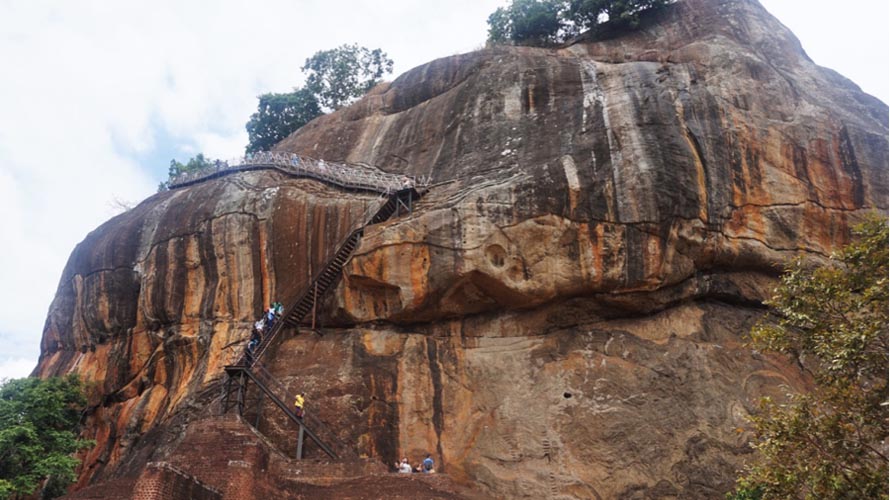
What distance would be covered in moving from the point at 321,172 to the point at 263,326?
5.86 meters

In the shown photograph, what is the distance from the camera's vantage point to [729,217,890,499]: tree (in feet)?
39.2

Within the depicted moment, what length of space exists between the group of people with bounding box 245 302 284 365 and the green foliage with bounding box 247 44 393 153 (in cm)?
1901

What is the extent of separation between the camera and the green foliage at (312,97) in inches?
1532

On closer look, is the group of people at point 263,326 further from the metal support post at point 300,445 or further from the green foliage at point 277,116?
the green foliage at point 277,116

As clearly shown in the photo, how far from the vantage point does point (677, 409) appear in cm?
1878

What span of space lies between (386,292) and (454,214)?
287cm

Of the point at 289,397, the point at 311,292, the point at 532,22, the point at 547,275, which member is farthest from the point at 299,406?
the point at 532,22

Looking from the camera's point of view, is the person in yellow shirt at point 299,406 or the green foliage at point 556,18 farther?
the green foliage at point 556,18

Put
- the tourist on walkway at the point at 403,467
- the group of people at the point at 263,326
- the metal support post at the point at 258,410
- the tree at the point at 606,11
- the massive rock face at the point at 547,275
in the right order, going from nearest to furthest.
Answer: the tourist on walkway at the point at 403,467
the metal support post at the point at 258,410
the massive rock face at the point at 547,275
the group of people at the point at 263,326
the tree at the point at 606,11

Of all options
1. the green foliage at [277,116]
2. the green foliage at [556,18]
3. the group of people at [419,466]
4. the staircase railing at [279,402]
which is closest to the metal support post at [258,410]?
the staircase railing at [279,402]

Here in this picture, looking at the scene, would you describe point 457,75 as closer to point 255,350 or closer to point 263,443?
point 255,350

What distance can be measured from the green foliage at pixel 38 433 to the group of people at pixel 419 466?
28.4 feet

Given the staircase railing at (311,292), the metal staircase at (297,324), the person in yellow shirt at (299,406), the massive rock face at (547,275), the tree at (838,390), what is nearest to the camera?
the tree at (838,390)

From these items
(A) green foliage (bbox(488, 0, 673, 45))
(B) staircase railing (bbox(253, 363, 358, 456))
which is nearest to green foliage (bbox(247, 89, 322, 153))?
(A) green foliage (bbox(488, 0, 673, 45))
